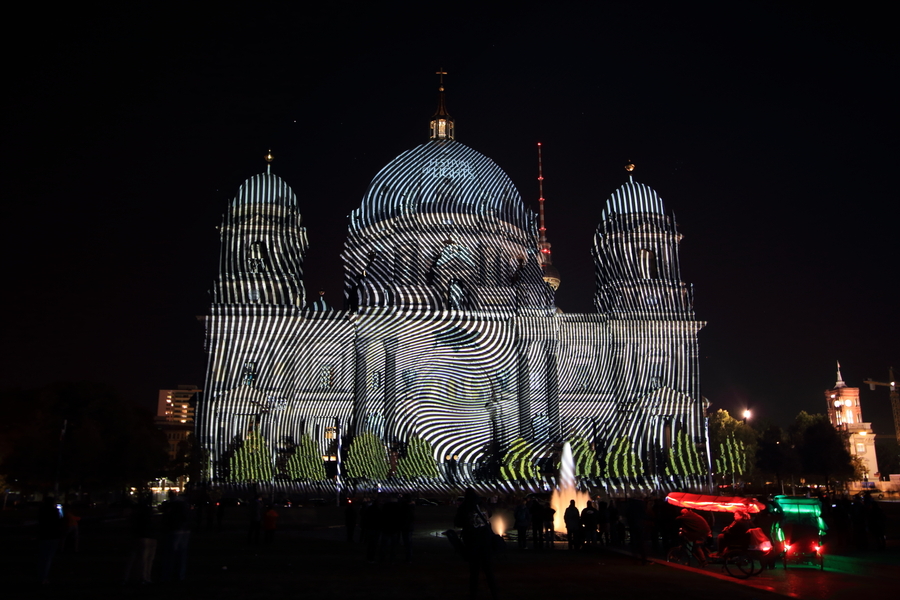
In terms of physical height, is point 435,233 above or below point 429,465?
above

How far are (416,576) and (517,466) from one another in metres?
39.4

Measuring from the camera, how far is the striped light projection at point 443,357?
175ft

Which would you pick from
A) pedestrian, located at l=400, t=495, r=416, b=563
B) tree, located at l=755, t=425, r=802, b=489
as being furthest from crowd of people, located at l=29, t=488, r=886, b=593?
tree, located at l=755, t=425, r=802, b=489

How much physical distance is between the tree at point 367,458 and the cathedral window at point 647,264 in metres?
21.7

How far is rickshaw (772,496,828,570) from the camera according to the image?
1403 cm

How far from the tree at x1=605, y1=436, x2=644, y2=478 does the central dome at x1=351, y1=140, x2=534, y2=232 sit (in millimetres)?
17502

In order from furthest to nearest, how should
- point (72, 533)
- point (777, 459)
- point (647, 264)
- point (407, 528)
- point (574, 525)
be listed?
point (777, 459)
point (647, 264)
point (574, 525)
point (72, 533)
point (407, 528)

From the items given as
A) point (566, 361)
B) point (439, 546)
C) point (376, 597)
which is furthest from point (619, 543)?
point (566, 361)

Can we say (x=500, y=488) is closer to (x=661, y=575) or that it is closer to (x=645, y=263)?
(x=645, y=263)

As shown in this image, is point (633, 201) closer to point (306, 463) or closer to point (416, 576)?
point (306, 463)

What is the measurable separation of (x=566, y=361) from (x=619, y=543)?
4017 cm

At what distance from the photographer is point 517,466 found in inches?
2046

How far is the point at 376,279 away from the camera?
59812 millimetres

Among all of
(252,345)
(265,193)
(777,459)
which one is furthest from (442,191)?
(777,459)
